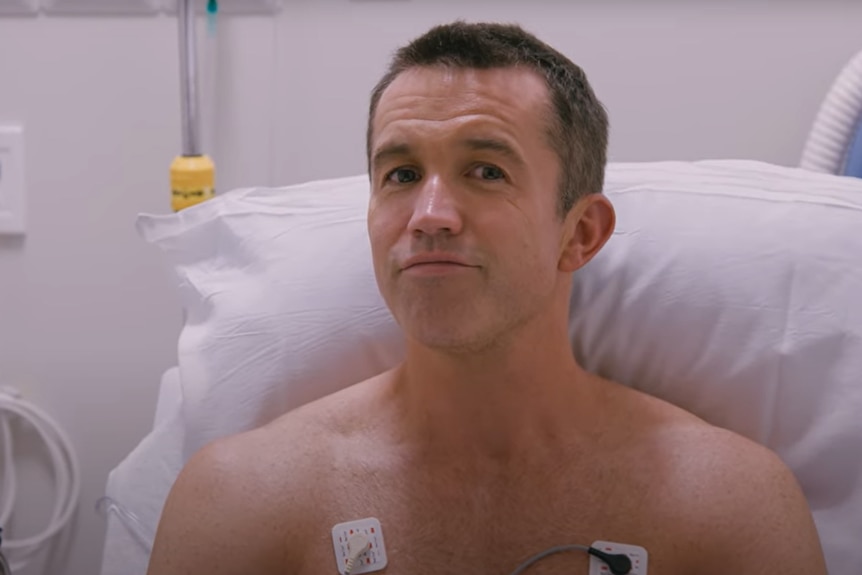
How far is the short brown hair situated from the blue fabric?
1.88 ft

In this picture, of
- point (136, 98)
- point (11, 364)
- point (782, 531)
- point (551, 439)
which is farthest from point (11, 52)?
point (782, 531)

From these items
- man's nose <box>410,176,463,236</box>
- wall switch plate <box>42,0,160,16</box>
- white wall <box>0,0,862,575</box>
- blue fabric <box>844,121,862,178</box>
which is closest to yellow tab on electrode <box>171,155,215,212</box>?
white wall <box>0,0,862,575</box>

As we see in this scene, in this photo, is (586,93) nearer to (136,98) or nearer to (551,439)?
(551,439)

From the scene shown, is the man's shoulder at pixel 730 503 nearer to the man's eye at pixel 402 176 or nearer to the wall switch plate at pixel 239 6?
the man's eye at pixel 402 176

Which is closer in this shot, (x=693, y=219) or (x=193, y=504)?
(x=193, y=504)

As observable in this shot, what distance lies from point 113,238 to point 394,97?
0.79 m

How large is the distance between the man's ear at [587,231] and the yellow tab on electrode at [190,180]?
0.63m

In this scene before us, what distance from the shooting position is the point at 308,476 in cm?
107

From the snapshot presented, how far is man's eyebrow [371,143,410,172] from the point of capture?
3.26ft

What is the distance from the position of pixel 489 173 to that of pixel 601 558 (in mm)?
404

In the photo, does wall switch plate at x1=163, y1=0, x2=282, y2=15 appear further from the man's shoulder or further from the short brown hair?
the man's shoulder

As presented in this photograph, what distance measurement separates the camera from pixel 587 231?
109cm

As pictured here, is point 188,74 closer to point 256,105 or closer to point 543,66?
point 256,105

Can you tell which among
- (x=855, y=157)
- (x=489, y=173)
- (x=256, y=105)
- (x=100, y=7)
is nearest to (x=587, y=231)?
(x=489, y=173)
